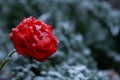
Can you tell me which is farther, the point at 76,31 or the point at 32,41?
the point at 76,31

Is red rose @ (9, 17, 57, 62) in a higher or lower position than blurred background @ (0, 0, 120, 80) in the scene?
lower

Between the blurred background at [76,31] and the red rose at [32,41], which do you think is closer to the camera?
the red rose at [32,41]

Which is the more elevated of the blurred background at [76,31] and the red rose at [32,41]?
the blurred background at [76,31]

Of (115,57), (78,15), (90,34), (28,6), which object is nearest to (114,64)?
(115,57)

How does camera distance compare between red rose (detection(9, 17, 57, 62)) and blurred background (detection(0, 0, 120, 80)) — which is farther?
blurred background (detection(0, 0, 120, 80))

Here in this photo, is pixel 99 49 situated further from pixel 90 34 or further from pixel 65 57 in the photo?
pixel 65 57
